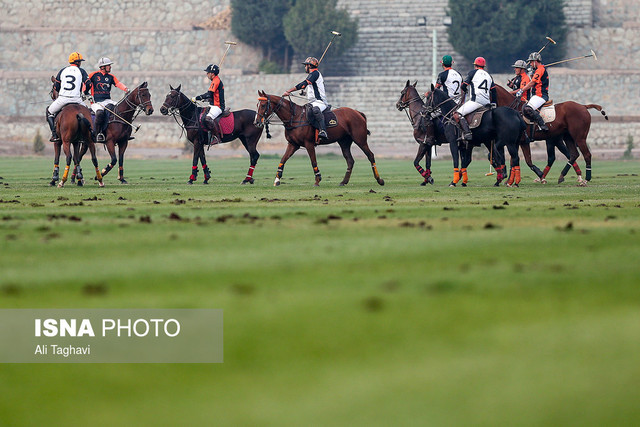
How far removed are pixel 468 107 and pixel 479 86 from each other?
1.45 feet

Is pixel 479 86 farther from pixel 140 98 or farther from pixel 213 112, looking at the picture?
pixel 140 98

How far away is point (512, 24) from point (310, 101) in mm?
36062

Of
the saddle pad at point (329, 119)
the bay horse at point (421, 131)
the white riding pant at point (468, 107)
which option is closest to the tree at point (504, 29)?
the bay horse at point (421, 131)

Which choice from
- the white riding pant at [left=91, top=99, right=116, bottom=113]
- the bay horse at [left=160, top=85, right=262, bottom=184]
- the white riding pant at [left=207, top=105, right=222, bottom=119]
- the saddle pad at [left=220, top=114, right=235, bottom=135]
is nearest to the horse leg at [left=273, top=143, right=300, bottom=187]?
the bay horse at [left=160, top=85, right=262, bottom=184]

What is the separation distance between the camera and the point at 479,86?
21891 mm

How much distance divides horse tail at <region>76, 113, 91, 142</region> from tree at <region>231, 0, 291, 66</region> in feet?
139

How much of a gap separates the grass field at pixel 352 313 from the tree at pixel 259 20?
5136 cm

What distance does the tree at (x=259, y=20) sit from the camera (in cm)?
6331

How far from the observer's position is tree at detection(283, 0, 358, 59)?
5969 centimetres

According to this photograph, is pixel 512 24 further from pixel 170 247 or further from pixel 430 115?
pixel 170 247

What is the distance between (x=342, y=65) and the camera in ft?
200

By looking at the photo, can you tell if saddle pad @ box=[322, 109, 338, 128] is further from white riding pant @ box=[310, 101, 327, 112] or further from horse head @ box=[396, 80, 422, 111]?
horse head @ box=[396, 80, 422, 111]

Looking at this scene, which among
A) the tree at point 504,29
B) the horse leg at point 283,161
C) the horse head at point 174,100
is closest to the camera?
the horse leg at point 283,161

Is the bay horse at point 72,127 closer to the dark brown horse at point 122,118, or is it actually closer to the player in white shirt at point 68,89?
the player in white shirt at point 68,89
